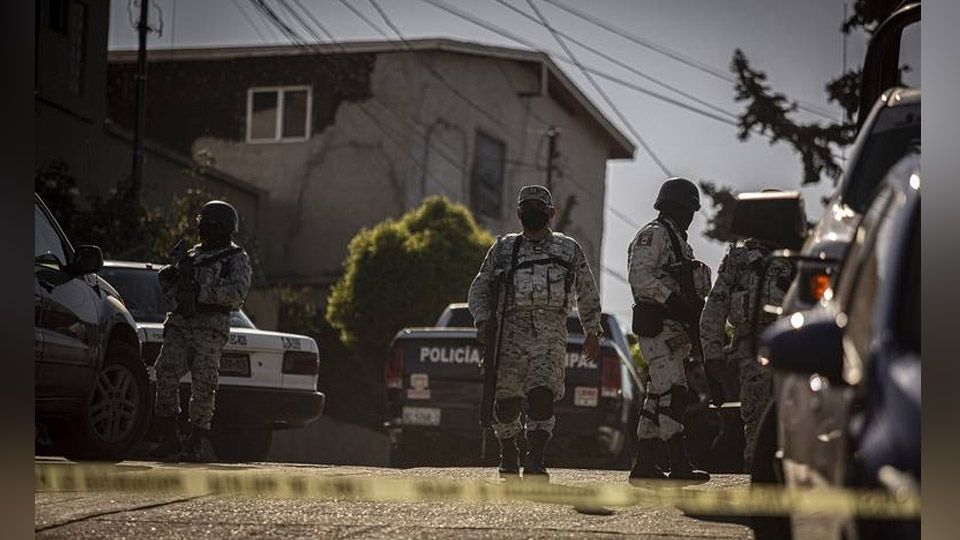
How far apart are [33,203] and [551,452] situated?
287cm

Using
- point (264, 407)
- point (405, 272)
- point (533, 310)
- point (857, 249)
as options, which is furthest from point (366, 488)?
point (405, 272)

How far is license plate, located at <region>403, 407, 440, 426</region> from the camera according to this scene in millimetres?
8219

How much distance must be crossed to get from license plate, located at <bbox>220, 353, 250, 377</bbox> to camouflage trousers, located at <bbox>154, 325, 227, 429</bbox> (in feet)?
0.23

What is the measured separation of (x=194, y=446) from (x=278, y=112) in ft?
5.39

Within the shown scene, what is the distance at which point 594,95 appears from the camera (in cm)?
638

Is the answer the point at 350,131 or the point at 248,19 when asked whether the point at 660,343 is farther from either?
the point at 350,131

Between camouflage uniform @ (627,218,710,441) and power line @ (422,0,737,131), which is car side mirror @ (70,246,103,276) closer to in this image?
power line @ (422,0,737,131)

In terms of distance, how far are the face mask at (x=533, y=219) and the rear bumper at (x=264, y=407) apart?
1437mm

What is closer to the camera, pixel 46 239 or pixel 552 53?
pixel 552 53

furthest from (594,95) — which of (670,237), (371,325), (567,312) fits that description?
(371,325)

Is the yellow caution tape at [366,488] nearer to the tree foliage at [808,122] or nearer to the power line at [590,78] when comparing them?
the tree foliage at [808,122]

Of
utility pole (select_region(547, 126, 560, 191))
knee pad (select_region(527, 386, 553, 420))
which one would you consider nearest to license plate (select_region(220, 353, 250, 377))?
knee pad (select_region(527, 386, 553, 420))

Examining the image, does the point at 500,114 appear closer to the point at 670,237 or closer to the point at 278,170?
the point at 278,170

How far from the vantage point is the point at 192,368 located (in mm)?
7695
